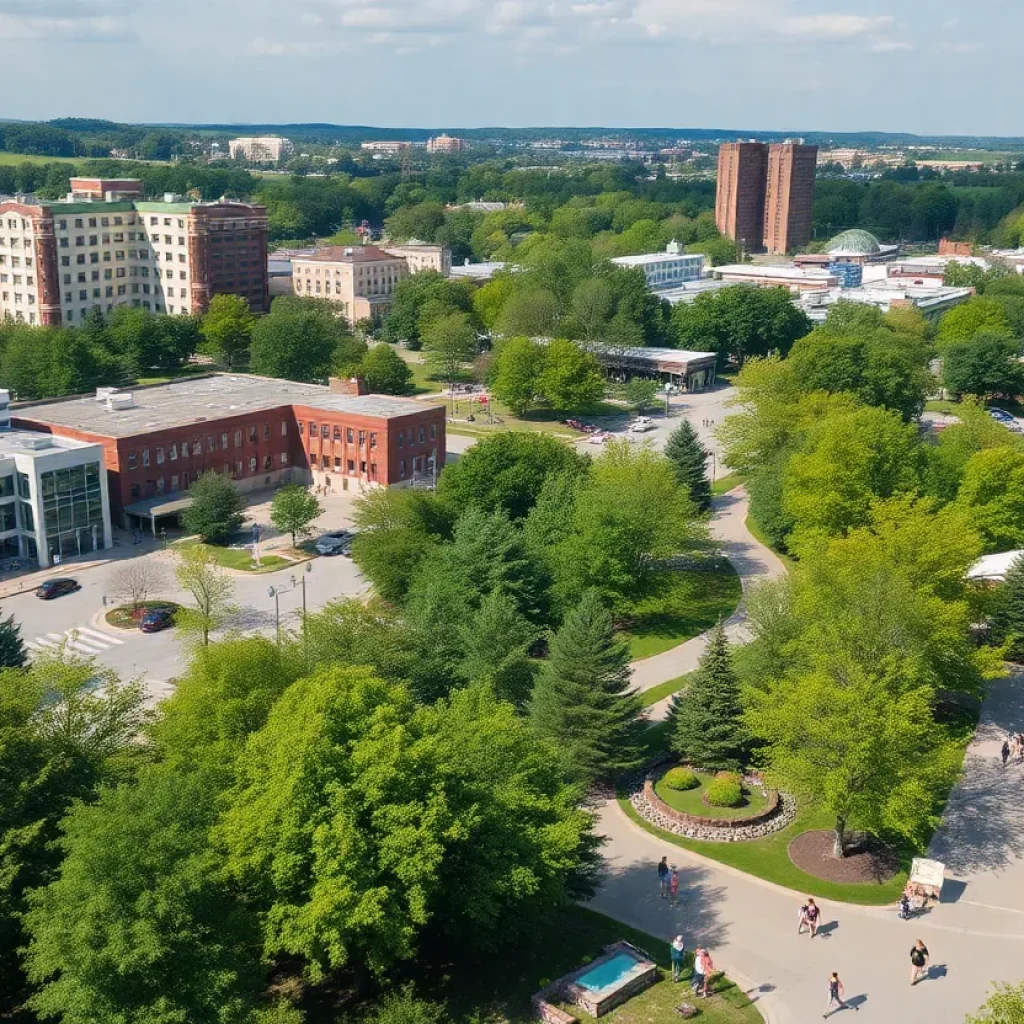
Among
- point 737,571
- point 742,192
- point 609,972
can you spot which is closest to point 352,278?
point 737,571

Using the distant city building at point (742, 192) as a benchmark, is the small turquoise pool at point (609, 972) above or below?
below

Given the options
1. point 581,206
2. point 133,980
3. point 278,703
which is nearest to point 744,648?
point 278,703

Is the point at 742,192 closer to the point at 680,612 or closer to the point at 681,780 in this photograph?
the point at 680,612

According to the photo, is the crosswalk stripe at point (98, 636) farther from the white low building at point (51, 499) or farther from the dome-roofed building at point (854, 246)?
the dome-roofed building at point (854, 246)

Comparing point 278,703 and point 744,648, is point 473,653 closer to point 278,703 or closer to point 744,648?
point 744,648

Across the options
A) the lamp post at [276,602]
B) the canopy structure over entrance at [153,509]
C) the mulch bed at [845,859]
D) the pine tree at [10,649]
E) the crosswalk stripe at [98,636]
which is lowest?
the crosswalk stripe at [98,636]

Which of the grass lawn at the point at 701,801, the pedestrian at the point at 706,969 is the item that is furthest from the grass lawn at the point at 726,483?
the pedestrian at the point at 706,969
